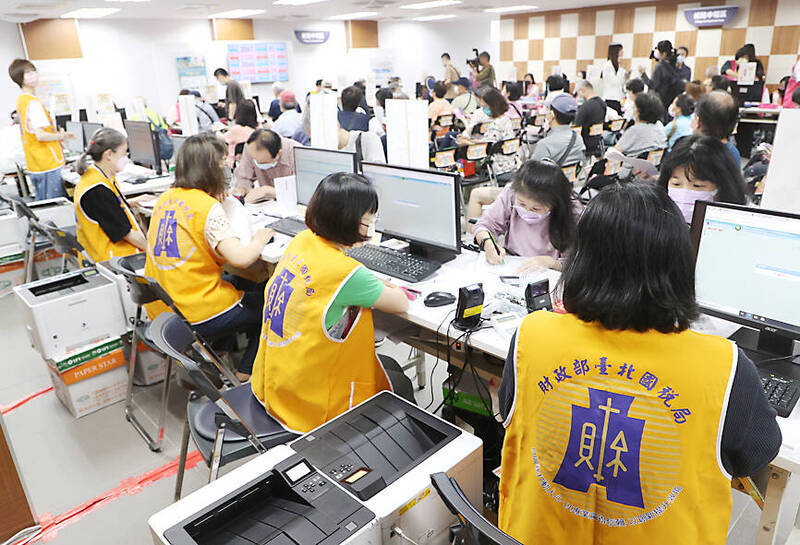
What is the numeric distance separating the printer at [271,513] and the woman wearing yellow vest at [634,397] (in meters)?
0.37

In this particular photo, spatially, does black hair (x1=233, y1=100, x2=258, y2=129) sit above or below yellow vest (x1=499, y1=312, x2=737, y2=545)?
above

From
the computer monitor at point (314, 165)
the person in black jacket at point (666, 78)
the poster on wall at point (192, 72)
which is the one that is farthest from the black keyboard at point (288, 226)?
the poster on wall at point (192, 72)

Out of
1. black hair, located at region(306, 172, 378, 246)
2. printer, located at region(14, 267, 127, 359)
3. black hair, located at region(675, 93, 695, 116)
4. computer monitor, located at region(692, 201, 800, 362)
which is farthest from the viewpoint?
black hair, located at region(675, 93, 695, 116)

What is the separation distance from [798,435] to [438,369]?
1.91 meters

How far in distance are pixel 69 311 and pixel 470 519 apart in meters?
2.36

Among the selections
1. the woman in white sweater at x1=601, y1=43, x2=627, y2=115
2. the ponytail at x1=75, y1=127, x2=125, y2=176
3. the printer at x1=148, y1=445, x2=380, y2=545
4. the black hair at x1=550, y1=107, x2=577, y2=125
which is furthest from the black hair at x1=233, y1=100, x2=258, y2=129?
the woman in white sweater at x1=601, y1=43, x2=627, y2=115

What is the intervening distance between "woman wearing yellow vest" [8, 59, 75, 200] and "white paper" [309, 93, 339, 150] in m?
2.81

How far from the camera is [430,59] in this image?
1532 centimetres

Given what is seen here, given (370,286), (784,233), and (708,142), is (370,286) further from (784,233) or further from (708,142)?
(708,142)

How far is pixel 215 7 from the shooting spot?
29.2ft

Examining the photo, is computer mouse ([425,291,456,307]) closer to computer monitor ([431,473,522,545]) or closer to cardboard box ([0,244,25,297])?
computer monitor ([431,473,522,545])

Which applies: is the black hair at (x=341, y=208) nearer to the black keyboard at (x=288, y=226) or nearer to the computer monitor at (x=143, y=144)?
the black keyboard at (x=288, y=226)

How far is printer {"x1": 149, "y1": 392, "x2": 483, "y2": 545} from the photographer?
1111 millimetres

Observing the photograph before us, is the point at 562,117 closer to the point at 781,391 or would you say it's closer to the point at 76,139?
the point at 781,391
